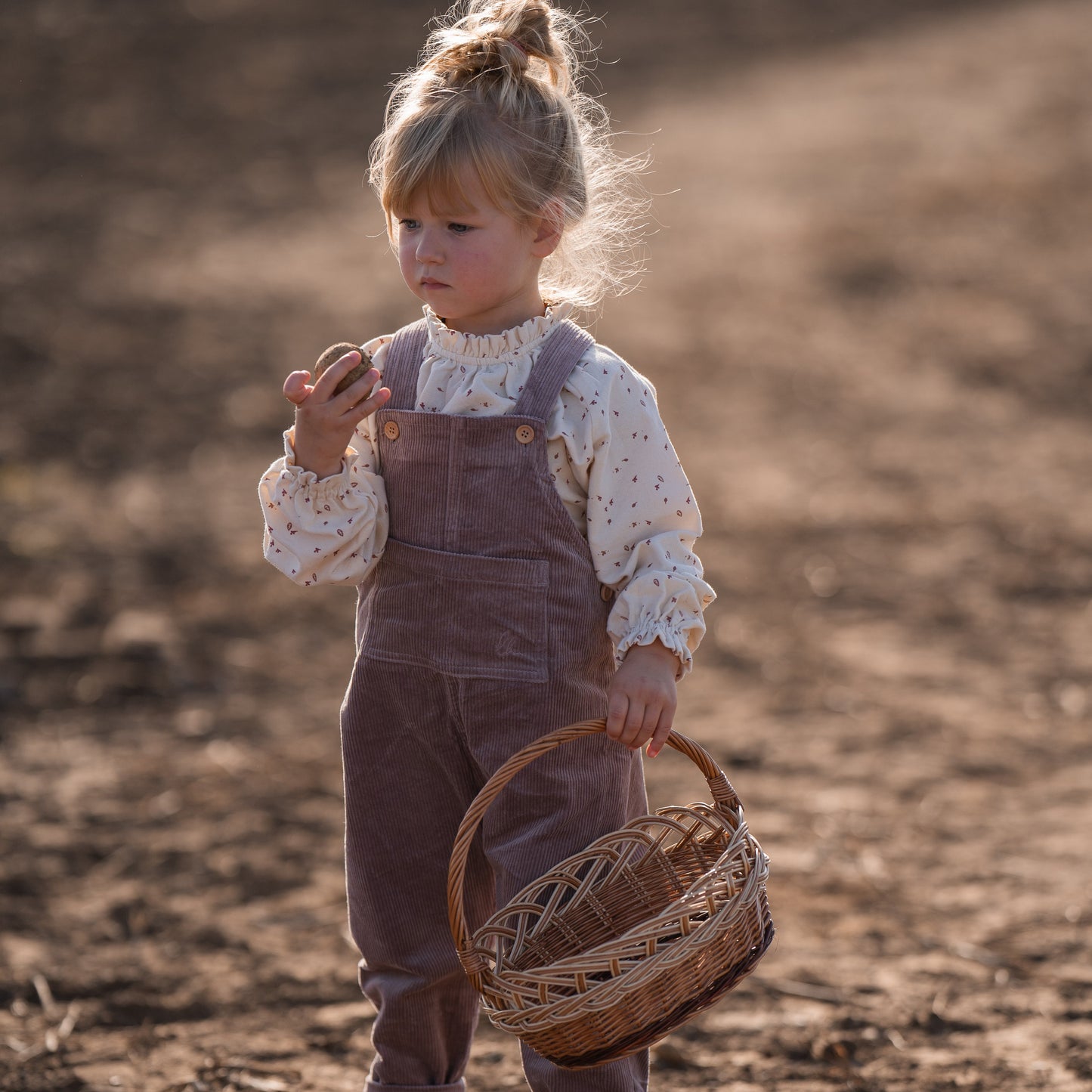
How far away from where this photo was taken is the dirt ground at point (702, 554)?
10.2 feet

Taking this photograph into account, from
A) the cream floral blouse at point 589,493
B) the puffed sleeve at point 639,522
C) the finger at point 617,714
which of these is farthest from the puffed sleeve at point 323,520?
the finger at point 617,714

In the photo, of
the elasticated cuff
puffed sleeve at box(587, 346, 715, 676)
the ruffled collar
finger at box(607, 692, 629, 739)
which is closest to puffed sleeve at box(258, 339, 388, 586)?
the ruffled collar

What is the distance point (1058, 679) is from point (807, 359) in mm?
3538

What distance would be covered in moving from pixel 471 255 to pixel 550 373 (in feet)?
0.69

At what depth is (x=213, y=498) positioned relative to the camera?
601cm

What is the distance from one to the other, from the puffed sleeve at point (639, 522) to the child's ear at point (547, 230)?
0.19 meters

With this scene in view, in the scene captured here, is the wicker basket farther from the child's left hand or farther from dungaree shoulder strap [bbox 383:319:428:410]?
dungaree shoulder strap [bbox 383:319:428:410]

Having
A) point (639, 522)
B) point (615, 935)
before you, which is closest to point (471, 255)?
point (639, 522)

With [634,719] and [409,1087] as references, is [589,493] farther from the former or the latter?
[409,1087]

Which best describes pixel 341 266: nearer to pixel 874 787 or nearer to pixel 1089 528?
pixel 1089 528

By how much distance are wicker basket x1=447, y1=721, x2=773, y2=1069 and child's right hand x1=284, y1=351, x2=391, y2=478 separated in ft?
1.74

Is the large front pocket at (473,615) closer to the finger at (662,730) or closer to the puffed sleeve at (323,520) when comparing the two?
the puffed sleeve at (323,520)

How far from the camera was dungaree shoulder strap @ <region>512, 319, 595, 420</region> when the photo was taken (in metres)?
2.12

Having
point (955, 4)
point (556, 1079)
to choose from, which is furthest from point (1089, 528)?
point (955, 4)
